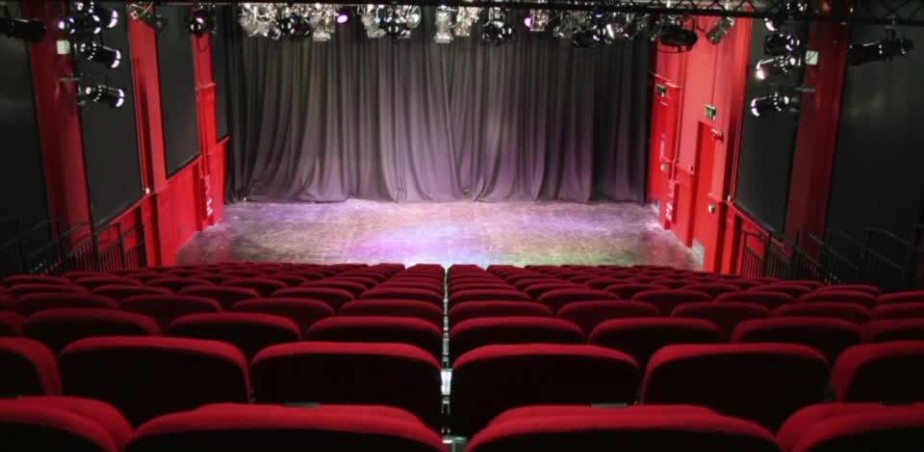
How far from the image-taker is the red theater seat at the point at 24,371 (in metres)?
2.22

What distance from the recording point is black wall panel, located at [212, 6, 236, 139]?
46.9 feet

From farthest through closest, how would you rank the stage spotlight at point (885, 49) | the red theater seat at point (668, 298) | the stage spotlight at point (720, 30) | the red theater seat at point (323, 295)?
the stage spotlight at point (720, 30) → the stage spotlight at point (885, 49) → the red theater seat at point (668, 298) → the red theater seat at point (323, 295)

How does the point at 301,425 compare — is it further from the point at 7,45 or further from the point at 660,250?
the point at 660,250

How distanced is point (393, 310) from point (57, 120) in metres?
5.70

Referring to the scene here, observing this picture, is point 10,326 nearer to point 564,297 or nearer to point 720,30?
point 564,297

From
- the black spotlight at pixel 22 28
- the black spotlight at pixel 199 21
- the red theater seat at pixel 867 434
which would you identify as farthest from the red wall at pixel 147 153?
the red theater seat at pixel 867 434

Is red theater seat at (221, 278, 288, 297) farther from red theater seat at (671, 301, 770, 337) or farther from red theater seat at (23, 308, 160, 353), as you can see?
red theater seat at (671, 301, 770, 337)

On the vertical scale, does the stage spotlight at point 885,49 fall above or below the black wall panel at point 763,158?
above

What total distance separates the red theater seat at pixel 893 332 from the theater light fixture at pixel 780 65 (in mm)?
5791

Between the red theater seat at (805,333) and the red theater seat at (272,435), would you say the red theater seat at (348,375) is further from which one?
the red theater seat at (805,333)

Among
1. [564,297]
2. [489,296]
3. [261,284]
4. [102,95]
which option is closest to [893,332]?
[564,297]

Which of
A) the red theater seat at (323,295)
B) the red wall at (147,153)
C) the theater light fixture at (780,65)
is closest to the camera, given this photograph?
the red theater seat at (323,295)

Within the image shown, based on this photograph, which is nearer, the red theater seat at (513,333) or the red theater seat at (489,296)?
the red theater seat at (513,333)

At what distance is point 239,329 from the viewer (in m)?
2.98
